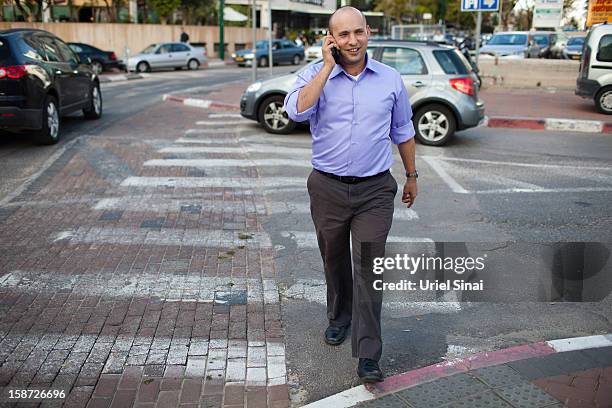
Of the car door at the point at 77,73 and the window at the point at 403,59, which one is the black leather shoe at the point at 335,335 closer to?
the window at the point at 403,59

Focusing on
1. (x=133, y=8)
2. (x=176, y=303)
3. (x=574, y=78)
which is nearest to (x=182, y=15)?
(x=133, y=8)

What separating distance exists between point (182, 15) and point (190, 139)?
3713cm

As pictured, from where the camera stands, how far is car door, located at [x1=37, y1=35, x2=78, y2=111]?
427 inches

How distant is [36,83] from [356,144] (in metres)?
7.87

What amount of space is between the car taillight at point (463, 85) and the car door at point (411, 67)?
0.40 m

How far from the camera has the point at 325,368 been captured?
382 centimetres

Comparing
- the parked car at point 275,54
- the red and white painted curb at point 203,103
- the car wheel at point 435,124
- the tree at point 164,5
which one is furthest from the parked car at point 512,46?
the tree at point 164,5

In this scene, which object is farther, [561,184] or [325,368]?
[561,184]

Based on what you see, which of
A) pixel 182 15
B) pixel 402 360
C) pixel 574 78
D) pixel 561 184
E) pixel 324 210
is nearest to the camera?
pixel 324 210

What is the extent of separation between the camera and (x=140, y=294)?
4.81 m

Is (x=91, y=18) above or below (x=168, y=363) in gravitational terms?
above

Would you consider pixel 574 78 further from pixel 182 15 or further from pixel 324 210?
pixel 182 15

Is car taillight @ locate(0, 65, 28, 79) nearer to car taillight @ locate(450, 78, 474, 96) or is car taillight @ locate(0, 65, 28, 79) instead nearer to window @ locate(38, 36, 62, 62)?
window @ locate(38, 36, 62, 62)

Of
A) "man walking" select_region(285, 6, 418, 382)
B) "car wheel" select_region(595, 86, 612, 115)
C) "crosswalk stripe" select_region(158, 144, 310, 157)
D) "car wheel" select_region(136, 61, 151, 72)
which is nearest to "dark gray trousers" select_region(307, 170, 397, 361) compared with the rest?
"man walking" select_region(285, 6, 418, 382)
